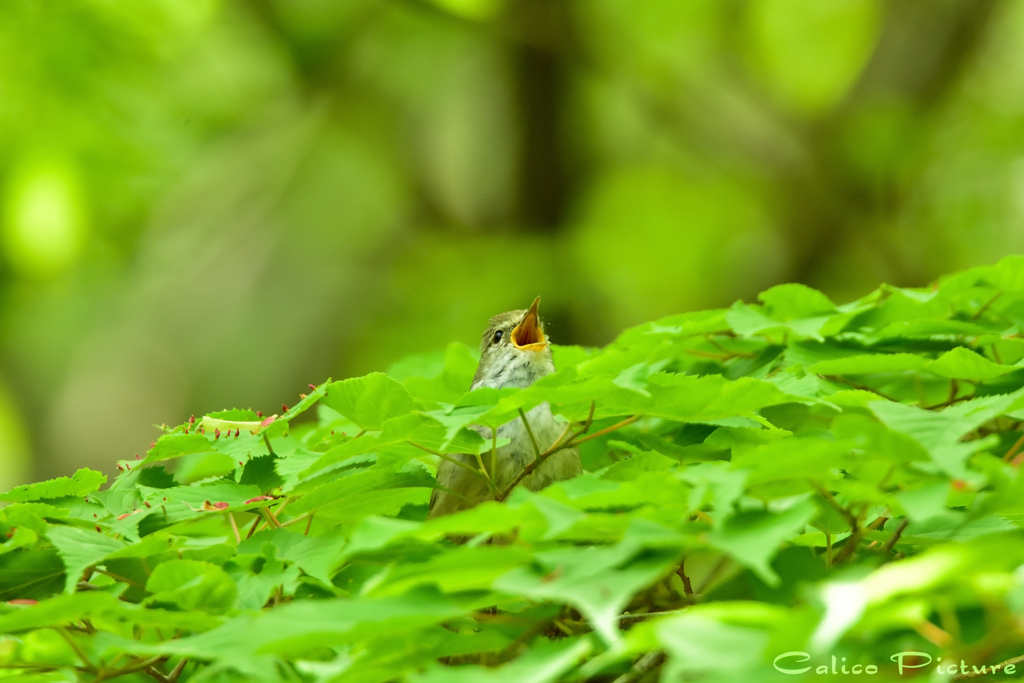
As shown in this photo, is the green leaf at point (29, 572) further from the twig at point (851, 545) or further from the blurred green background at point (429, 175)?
the blurred green background at point (429, 175)

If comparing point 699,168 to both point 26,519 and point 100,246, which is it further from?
point 26,519

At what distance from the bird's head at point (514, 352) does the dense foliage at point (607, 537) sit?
31.5 inches

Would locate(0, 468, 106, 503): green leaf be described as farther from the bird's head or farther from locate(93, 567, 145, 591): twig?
the bird's head

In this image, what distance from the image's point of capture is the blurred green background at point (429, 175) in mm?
6359

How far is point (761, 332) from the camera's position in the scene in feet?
7.18

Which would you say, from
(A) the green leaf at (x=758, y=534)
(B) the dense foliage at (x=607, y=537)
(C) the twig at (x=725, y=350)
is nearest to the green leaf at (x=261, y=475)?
(B) the dense foliage at (x=607, y=537)

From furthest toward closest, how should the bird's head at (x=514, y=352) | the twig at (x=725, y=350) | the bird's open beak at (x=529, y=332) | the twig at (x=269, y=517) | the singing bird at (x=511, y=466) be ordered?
the bird's open beak at (x=529, y=332), the bird's head at (x=514, y=352), the twig at (x=725, y=350), the singing bird at (x=511, y=466), the twig at (x=269, y=517)

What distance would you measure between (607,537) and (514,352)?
186 cm

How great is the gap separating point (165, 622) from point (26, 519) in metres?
0.49

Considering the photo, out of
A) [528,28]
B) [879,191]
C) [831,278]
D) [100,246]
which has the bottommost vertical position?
[831,278]

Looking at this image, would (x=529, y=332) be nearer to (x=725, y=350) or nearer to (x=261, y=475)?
(x=725, y=350)

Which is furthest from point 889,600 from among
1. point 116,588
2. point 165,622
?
point 116,588

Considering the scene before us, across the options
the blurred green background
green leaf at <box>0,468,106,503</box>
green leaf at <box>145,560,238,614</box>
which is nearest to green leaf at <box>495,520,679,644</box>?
green leaf at <box>145,560,238,614</box>

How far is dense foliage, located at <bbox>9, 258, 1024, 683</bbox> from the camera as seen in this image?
969 millimetres
